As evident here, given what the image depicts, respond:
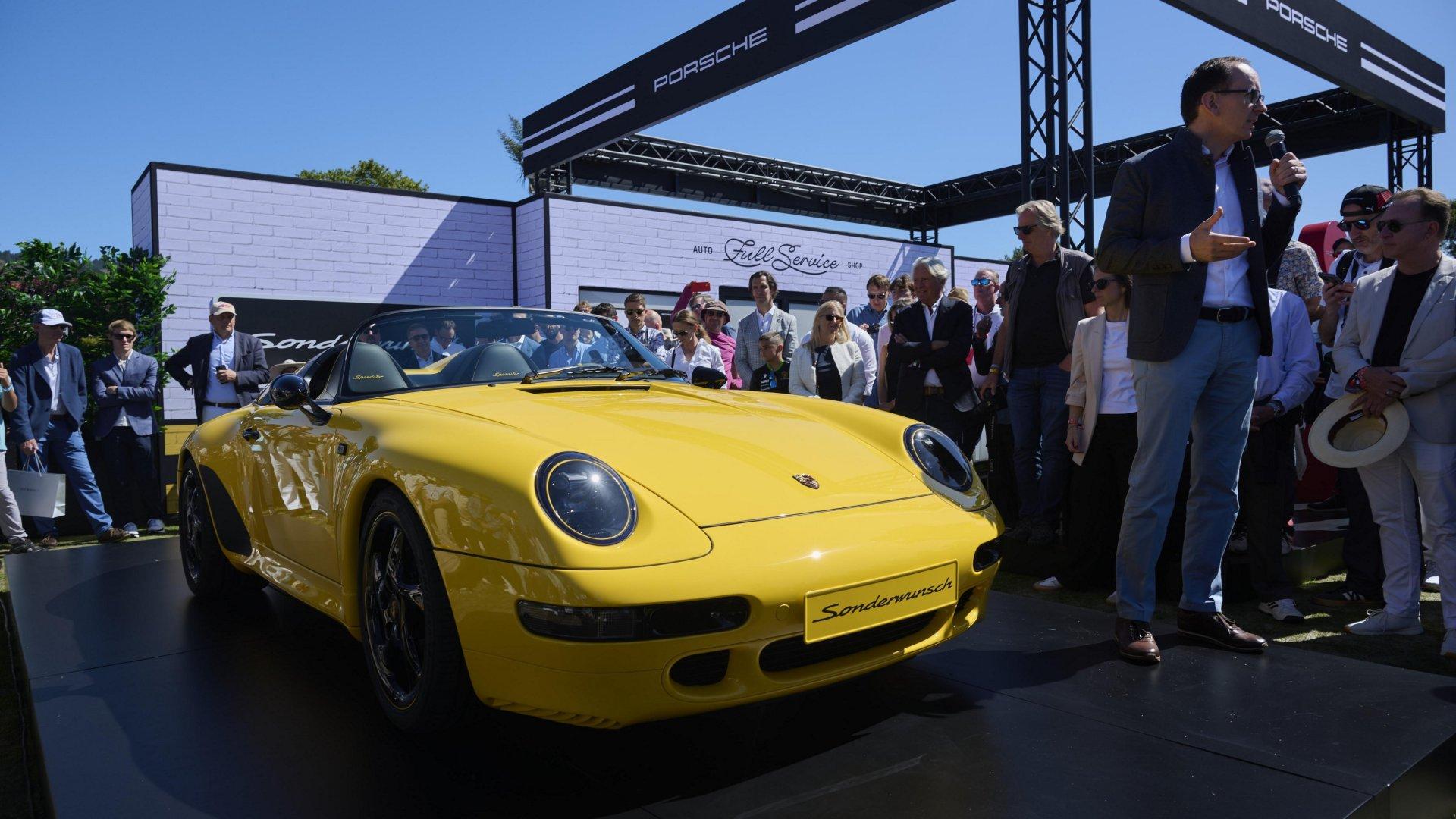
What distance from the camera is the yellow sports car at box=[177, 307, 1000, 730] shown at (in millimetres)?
1896

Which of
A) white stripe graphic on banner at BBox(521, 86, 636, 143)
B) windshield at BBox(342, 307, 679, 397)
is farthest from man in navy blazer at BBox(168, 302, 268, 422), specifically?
white stripe graphic on banner at BBox(521, 86, 636, 143)

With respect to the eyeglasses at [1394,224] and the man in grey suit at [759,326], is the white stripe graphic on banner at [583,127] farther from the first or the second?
the eyeglasses at [1394,224]

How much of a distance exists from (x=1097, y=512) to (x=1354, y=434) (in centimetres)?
110

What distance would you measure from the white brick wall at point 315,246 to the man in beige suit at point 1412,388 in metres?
12.3

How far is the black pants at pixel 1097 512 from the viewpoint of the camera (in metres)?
4.23

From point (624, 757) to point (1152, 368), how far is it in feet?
6.87

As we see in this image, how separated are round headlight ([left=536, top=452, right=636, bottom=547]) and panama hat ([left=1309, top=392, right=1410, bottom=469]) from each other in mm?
2889

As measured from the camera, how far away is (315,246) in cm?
1255

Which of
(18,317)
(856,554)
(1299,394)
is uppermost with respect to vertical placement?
(18,317)

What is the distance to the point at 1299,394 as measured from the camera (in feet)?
13.0

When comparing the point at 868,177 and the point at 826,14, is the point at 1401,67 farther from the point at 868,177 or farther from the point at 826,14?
the point at 868,177

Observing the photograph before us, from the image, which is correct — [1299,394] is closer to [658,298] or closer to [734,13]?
[734,13]

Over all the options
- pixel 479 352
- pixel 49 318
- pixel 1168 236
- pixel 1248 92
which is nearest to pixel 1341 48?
pixel 1248 92

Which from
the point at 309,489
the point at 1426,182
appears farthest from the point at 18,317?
the point at 1426,182
